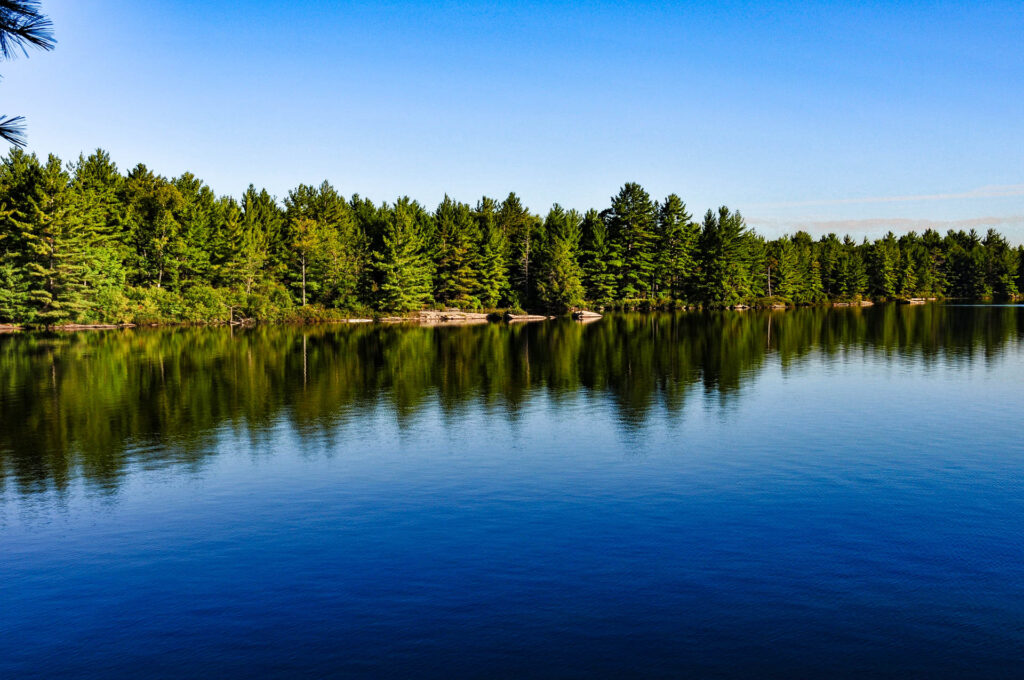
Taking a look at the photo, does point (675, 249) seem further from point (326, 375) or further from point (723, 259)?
point (326, 375)

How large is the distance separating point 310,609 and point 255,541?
4376 millimetres

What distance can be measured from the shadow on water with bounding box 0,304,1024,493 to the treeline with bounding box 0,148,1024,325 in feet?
35.7

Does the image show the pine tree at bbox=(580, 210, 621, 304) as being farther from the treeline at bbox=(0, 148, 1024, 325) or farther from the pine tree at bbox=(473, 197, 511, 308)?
the pine tree at bbox=(473, 197, 511, 308)

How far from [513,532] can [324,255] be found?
104 meters

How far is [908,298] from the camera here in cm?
19475

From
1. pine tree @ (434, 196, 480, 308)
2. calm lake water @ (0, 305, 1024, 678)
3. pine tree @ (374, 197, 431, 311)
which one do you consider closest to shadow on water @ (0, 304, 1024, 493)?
calm lake water @ (0, 305, 1024, 678)

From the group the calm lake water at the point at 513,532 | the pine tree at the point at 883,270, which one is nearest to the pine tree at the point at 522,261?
the calm lake water at the point at 513,532

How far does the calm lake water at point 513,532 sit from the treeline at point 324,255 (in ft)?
186

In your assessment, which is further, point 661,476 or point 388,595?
point 661,476

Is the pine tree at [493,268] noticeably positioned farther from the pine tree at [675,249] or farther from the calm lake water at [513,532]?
the calm lake water at [513,532]

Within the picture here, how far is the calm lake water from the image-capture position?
1283 cm

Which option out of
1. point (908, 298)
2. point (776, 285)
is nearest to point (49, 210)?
point (776, 285)

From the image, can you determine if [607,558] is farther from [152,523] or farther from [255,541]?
[152,523]

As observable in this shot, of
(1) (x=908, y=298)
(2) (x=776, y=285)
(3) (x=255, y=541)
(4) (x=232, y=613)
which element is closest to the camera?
(4) (x=232, y=613)
